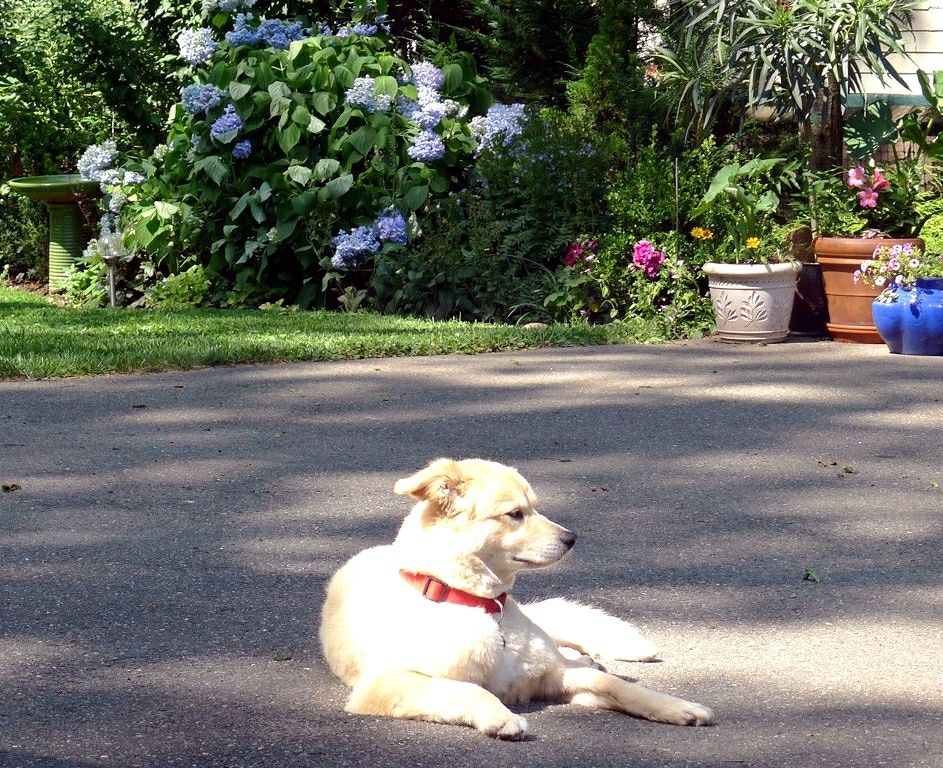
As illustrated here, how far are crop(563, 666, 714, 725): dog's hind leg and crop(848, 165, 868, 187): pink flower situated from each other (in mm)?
7057

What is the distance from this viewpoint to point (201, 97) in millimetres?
11133

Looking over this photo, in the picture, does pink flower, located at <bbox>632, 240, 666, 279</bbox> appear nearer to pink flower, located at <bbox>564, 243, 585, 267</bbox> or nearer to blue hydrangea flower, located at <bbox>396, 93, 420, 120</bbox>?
pink flower, located at <bbox>564, 243, 585, 267</bbox>

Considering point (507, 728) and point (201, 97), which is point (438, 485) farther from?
point (201, 97)

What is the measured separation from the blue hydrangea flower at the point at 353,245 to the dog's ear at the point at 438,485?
24.3 feet

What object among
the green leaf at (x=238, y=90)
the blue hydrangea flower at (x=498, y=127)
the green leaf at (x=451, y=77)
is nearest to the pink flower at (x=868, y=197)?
the blue hydrangea flower at (x=498, y=127)

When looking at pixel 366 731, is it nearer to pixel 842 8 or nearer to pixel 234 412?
pixel 234 412

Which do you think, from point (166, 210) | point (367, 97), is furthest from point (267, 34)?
point (166, 210)

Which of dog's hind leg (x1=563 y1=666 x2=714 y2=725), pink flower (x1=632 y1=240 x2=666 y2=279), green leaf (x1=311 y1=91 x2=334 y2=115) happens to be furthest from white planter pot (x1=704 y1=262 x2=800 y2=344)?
dog's hind leg (x1=563 y1=666 x2=714 y2=725)

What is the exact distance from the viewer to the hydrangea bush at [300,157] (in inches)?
426

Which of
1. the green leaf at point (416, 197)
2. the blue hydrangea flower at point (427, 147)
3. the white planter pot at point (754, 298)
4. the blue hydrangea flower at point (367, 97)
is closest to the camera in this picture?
the white planter pot at point (754, 298)

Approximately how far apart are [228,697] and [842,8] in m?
8.58

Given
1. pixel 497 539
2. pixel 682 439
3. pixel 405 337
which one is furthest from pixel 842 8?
pixel 497 539

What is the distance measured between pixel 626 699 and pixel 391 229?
760 cm

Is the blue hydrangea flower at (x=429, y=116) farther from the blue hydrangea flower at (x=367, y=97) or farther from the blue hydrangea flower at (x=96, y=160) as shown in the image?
the blue hydrangea flower at (x=96, y=160)
